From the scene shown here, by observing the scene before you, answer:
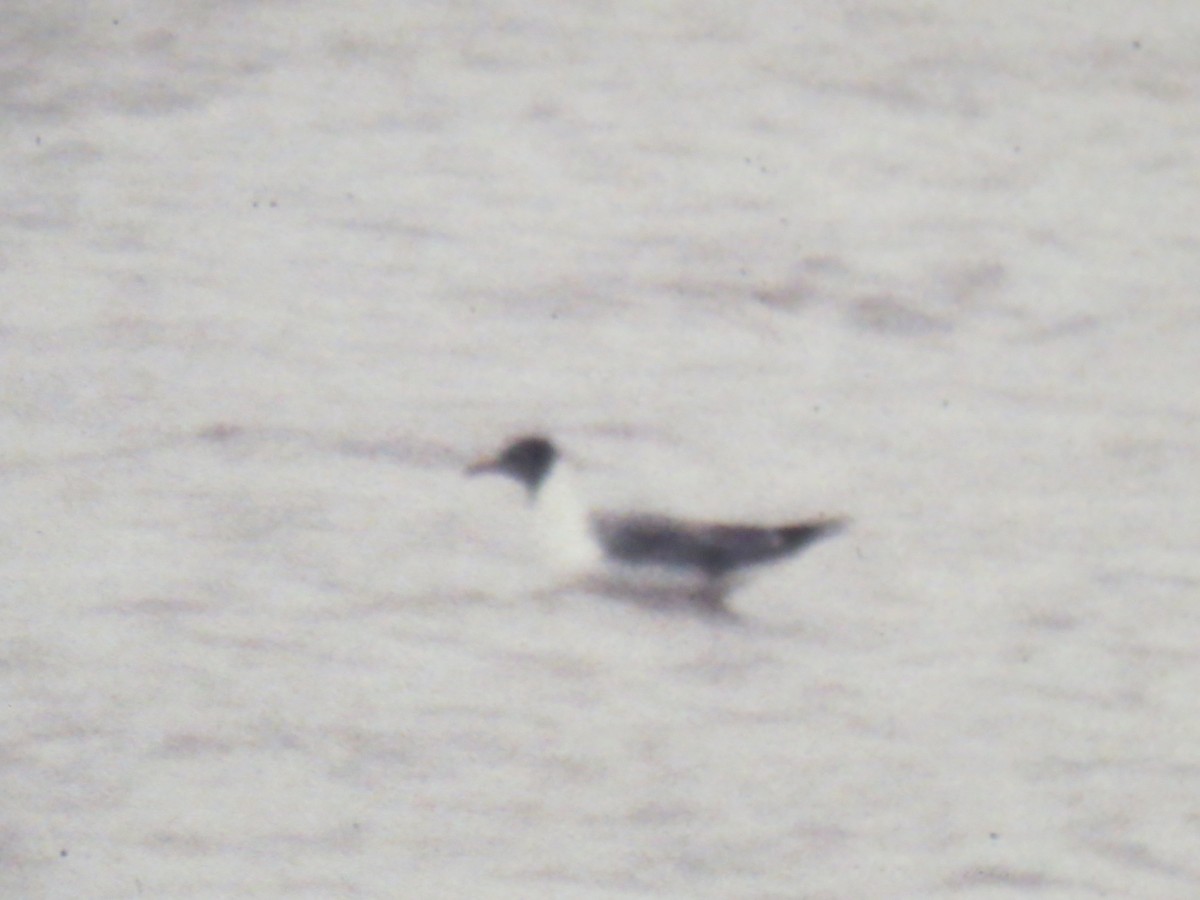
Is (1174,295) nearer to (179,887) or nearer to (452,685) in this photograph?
(452,685)

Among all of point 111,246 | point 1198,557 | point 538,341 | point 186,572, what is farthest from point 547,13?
point 1198,557

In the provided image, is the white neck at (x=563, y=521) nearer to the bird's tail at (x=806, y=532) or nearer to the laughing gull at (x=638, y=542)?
the laughing gull at (x=638, y=542)

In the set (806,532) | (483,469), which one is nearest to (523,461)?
(483,469)

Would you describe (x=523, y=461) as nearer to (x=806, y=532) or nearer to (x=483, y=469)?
(x=483, y=469)

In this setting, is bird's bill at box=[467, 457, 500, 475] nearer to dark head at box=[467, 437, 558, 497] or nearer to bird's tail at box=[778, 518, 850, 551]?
dark head at box=[467, 437, 558, 497]
